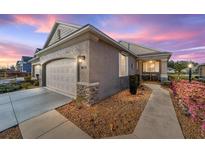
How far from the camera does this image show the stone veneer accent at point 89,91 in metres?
5.02

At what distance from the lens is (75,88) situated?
19.8 ft

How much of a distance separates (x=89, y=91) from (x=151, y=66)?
12.8 metres

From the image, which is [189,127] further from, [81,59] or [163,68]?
[163,68]

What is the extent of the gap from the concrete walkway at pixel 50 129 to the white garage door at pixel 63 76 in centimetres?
259

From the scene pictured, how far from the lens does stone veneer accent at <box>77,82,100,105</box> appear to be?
502 centimetres

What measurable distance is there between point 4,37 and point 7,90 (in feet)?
13.0

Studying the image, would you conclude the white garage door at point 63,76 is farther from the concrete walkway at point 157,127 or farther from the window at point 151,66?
the window at point 151,66

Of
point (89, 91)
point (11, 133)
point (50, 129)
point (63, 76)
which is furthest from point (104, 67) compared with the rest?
point (11, 133)

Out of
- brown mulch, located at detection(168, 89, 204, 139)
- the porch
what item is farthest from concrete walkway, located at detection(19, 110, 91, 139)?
the porch

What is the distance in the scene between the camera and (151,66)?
1495cm

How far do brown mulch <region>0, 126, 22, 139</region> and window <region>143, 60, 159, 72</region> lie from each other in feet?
50.6

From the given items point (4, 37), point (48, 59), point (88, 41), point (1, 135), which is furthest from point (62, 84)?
point (4, 37)
